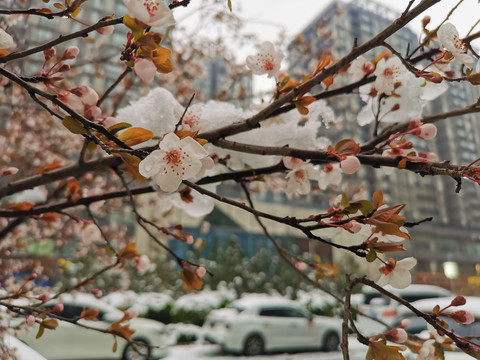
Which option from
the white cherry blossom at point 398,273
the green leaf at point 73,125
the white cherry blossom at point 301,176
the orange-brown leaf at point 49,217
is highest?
the white cherry blossom at point 301,176

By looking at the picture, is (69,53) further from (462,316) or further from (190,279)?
(462,316)

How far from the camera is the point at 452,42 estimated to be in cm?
80

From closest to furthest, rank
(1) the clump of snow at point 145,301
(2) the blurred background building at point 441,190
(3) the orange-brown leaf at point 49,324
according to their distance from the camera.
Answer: (3) the orange-brown leaf at point 49,324
(2) the blurred background building at point 441,190
(1) the clump of snow at point 145,301

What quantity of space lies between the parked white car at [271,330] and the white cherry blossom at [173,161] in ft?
19.6

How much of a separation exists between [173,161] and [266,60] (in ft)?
1.68

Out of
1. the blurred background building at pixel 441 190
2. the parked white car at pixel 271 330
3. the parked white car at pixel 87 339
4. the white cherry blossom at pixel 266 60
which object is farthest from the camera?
the parked white car at pixel 271 330

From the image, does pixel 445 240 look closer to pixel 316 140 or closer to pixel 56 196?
pixel 316 140

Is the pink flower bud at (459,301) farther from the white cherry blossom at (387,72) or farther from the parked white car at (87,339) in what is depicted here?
the parked white car at (87,339)

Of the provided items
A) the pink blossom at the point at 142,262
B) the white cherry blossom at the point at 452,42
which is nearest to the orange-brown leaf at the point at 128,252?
the pink blossom at the point at 142,262

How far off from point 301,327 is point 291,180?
5954 mm

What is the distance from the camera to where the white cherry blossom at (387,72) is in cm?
105

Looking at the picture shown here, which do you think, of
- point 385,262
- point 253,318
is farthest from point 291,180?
point 253,318

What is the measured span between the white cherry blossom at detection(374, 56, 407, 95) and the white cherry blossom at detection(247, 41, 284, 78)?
305 mm

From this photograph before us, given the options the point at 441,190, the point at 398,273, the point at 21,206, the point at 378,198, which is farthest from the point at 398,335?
the point at 441,190
